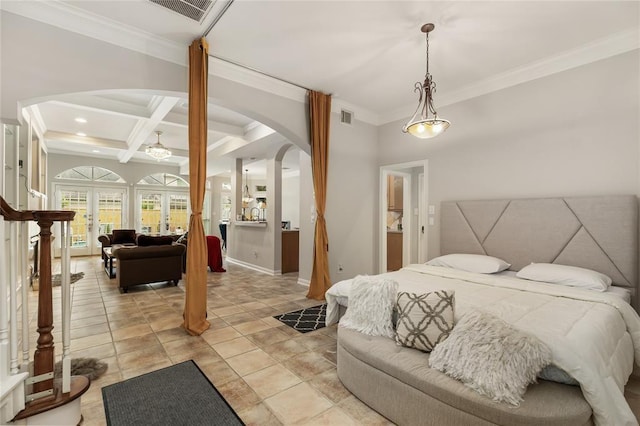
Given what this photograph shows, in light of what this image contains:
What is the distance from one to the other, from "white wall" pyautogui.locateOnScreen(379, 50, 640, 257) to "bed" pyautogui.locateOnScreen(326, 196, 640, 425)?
0.22m

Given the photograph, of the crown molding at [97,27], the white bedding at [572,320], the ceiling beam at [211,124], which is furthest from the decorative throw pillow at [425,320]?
the ceiling beam at [211,124]

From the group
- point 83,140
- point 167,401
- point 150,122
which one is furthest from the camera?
point 83,140

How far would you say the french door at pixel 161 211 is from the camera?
9.87 metres

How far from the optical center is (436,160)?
170 inches

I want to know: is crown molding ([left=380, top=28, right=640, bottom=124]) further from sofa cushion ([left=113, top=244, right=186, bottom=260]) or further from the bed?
sofa cushion ([left=113, top=244, right=186, bottom=260])

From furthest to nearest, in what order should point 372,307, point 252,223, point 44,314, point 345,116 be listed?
point 252,223 < point 345,116 < point 372,307 < point 44,314

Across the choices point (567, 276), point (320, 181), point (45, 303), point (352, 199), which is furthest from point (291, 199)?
point (45, 303)

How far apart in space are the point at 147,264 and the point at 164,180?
6570 millimetres

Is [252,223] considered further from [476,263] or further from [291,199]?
Answer: [291,199]

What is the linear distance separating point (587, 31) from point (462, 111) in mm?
1423

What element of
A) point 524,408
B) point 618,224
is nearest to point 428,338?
point 524,408

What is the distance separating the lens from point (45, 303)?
5.65 ft

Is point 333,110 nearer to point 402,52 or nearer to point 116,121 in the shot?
point 402,52

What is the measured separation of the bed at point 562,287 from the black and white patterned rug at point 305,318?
0.38m
